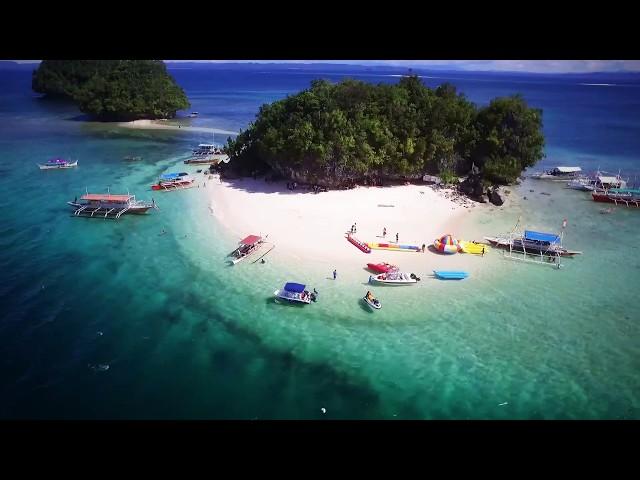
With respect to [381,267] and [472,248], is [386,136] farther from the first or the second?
[381,267]

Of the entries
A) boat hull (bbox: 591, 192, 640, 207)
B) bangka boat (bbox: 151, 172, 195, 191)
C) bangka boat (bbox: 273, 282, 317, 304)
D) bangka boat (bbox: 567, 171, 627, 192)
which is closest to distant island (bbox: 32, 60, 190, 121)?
bangka boat (bbox: 151, 172, 195, 191)

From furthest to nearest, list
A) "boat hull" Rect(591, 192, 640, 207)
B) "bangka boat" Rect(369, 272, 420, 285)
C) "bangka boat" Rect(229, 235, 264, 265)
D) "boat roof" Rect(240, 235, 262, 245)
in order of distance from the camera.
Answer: "boat hull" Rect(591, 192, 640, 207)
"boat roof" Rect(240, 235, 262, 245)
"bangka boat" Rect(229, 235, 264, 265)
"bangka boat" Rect(369, 272, 420, 285)

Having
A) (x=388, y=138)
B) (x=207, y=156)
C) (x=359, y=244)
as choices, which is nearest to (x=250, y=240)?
(x=359, y=244)

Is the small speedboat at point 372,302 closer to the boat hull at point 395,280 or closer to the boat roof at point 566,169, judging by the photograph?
the boat hull at point 395,280

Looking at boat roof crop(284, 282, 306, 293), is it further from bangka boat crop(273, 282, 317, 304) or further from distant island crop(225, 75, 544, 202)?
distant island crop(225, 75, 544, 202)

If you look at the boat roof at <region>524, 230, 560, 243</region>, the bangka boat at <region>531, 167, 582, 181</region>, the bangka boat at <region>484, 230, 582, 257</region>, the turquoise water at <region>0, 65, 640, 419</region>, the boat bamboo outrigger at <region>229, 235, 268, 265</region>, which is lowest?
the turquoise water at <region>0, 65, 640, 419</region>

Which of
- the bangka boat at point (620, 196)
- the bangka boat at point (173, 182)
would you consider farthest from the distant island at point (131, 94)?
the bangka boat at point (620, 196)
